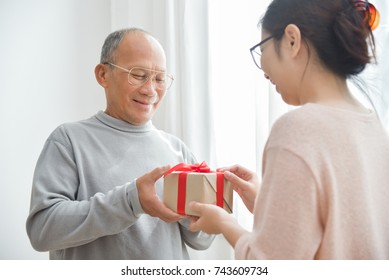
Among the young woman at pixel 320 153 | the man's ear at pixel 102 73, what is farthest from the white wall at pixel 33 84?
the young woman at pixel 320 153

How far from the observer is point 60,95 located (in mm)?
2135

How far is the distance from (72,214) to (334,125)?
2.46 feet

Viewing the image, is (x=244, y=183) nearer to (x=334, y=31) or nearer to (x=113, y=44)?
(x=334, y=31)

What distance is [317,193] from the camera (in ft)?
2.33

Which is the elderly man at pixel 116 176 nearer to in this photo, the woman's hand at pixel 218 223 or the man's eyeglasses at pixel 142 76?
the man's eyeglasses at pixel 142 76

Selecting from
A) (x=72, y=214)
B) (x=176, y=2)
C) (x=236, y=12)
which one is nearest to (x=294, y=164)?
(x=72, y=214)

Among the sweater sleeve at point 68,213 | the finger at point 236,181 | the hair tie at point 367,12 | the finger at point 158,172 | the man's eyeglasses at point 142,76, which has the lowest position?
the sweater sleeve at point 68,213

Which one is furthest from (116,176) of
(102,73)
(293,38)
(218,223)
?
(293,38)

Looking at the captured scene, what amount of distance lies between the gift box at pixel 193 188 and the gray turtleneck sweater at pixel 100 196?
10 centimetres

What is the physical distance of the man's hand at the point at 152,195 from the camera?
1118mm

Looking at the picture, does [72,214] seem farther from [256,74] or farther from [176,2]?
[176,2]

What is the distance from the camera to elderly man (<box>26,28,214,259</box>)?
1.15 meters

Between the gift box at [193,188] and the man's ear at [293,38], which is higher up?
the man's ear at [293,38]

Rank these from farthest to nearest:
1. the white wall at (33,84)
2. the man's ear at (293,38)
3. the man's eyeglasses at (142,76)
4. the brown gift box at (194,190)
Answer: the white wall at (33,84), the man's eyeglasses at (142,76), the brown gift box at (194,190), the man's ear at (293,38)
